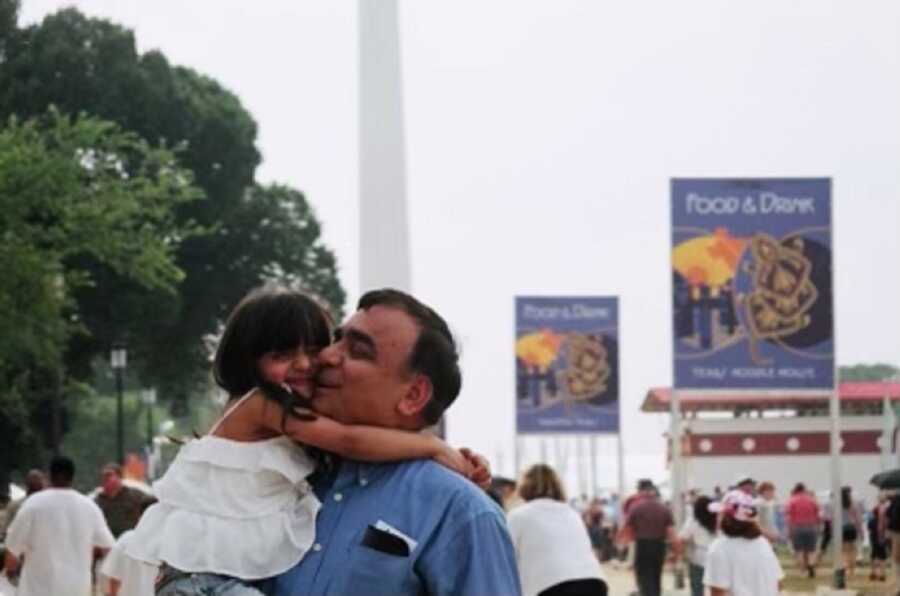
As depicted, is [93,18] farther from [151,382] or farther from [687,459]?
[687,459]

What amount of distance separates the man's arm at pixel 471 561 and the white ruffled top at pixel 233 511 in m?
0.24

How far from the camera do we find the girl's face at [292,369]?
5.38m

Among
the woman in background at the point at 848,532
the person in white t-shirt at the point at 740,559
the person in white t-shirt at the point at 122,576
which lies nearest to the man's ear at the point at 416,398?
the person in white t-shirt at the point at 122,576

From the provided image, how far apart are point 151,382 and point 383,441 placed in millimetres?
73307

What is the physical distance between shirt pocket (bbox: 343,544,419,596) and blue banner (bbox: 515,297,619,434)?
46.5m

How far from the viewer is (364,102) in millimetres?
33188

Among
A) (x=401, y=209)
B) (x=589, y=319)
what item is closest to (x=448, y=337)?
(x=401, y=209)

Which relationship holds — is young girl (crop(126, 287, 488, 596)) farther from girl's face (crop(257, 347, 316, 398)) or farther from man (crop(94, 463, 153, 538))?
man (crop(94, 463, 153, 538))

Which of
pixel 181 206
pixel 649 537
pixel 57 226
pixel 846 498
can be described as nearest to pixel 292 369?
pixel 649 537

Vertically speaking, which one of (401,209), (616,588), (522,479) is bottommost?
(616,588)

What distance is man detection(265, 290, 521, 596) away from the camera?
5.28m

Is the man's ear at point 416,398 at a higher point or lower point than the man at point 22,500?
higher

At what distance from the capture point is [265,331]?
17.9 ft

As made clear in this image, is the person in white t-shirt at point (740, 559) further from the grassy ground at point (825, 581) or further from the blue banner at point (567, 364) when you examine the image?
the blue banner at point (567, 364)
